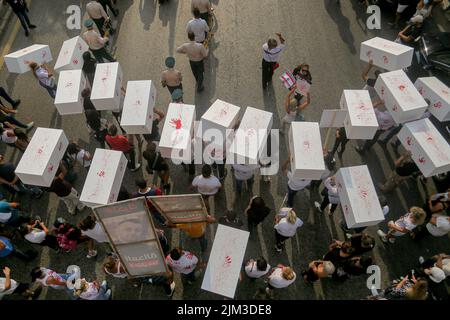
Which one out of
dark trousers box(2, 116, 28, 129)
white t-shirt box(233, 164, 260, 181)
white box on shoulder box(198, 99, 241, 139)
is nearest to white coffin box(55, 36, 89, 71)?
dark trousers box(2, 116, 28, 129)

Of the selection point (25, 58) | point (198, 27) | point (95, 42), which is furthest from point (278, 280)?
point (25, 58)

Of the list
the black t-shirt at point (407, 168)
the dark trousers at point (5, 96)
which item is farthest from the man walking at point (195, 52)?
the black t-shirt at point (407, 168)

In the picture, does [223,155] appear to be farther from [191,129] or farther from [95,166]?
[95,166]

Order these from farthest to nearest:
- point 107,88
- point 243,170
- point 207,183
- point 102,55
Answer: point 102,55
point 107,88
point 243,170
point 207,183

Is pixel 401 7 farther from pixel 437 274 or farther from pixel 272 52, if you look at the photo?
pixel 437 274

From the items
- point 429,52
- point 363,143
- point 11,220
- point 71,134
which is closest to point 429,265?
point 363,143

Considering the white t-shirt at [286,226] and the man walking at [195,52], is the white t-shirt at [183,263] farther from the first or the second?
the man walking at [195,52]
